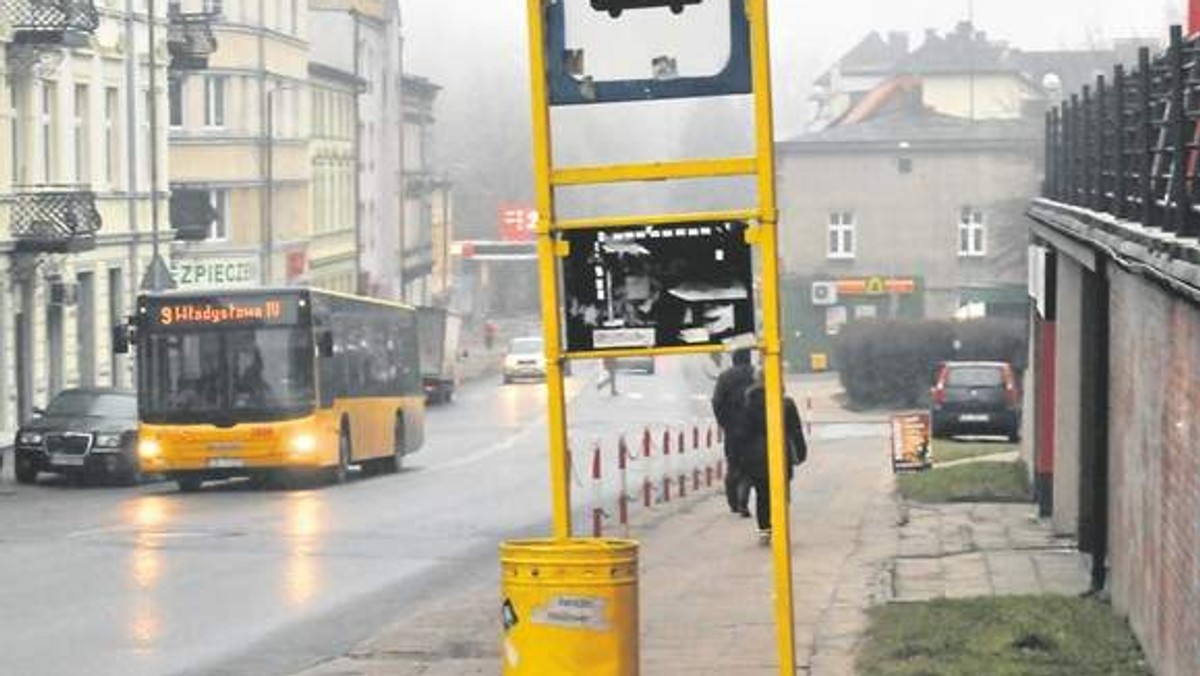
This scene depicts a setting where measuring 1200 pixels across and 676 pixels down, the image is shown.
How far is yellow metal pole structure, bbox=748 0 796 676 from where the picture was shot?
1120 cm

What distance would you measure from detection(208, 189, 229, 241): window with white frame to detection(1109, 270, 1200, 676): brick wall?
65.5 m

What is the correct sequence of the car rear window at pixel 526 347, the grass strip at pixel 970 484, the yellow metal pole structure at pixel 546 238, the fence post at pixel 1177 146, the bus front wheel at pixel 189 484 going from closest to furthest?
the yellow metal pole structure at pixel 546 238 → the fence post at pixel 1177 146 → the grass strip at pixel 970 484 → the bus front wheel at pixel 189 484 → the car rear window at pixel 526 347

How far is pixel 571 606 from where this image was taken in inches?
451

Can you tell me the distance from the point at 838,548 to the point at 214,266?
170 feet

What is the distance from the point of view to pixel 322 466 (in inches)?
1462

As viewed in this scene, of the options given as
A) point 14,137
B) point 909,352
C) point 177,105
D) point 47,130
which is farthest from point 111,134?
point 909,352

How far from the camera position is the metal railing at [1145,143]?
13062mm

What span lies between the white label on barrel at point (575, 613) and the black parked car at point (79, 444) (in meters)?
28.8

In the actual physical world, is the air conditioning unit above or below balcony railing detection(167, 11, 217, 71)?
below

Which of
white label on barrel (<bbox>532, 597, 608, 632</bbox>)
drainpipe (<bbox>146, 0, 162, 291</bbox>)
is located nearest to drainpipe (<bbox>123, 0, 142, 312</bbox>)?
drainpipe (<bbox>146, 0, 162, 291</bbox>)

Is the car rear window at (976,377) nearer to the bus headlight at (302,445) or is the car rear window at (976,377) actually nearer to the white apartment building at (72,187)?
the white apartment building at (72,187)

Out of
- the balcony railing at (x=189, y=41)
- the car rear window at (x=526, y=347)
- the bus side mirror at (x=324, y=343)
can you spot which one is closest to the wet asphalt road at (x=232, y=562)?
the bus side mirror at (x=324, y=343)

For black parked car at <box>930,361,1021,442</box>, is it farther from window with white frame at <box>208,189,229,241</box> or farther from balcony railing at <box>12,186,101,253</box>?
window with white frame at <box>208,189,229,241</box>

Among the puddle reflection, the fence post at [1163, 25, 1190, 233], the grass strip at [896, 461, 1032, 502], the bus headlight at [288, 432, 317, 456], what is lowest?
the puddle reflection
